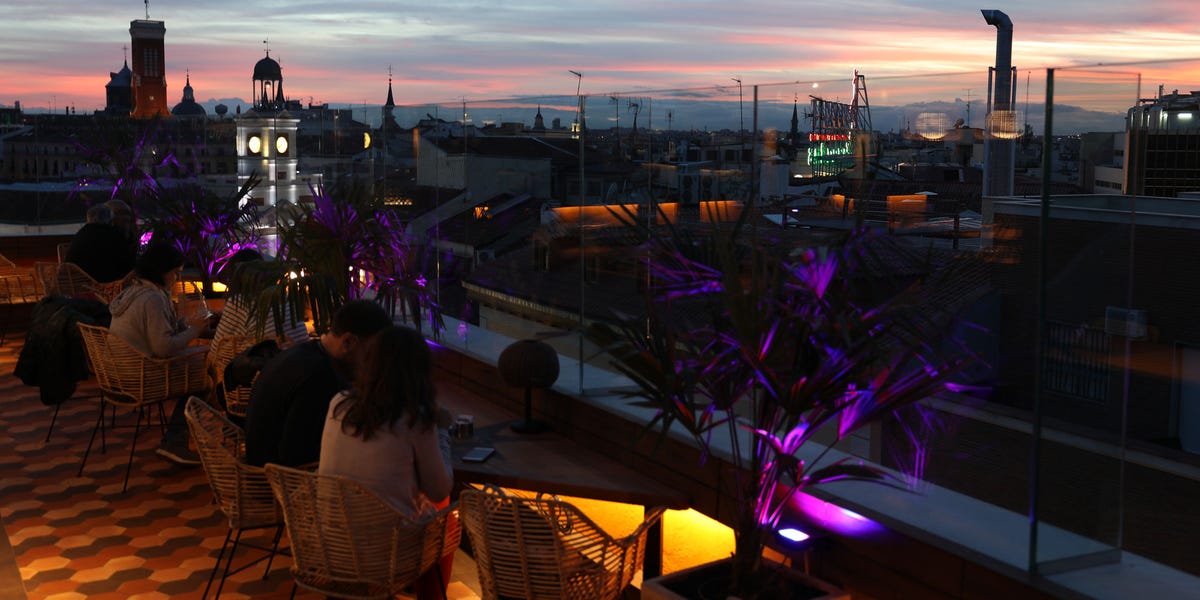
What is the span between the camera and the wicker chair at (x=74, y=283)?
8266mm

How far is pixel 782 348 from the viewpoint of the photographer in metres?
3.13

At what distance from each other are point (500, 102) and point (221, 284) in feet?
12.0

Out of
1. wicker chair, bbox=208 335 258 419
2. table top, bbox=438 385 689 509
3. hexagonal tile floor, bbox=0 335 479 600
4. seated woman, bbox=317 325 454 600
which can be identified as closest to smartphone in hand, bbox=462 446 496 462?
table top, bbox=438 385 689 509

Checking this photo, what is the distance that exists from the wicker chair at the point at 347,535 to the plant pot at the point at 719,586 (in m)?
0.80

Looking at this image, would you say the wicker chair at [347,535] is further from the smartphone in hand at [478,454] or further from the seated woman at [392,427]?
the smartphone in hand at [478,454]

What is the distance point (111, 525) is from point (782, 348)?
378cm

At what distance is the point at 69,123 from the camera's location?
11742 millimetres

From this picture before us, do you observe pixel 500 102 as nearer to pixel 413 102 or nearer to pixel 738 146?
pixel 413 102

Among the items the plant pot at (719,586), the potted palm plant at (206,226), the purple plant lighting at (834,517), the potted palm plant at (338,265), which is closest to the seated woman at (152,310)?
the potted palm plant at (338,265)

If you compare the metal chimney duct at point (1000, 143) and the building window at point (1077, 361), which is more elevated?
the metal chimney duct at point (1000, 143)

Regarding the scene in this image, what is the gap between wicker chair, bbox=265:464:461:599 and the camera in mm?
3641

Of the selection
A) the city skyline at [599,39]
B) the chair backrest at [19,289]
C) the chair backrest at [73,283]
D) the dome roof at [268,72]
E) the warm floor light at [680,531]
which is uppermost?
the dome roof at [268,72]

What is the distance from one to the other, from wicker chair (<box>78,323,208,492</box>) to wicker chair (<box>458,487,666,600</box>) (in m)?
3.01

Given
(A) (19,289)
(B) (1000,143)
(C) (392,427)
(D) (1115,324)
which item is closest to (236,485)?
(C) (392,427)
